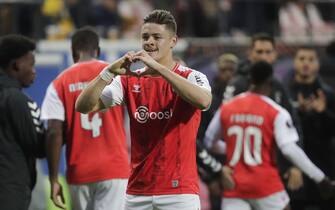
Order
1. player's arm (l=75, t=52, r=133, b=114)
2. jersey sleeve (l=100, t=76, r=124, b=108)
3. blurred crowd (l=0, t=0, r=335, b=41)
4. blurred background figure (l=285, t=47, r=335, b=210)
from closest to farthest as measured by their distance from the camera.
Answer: player's arm (l=75, t=52, r=133, b=114)
jersey sleeve (l=100, t=76, r=124, b=108)
blurred background figure (l=285, t=47, r=335, b=210)
blurred crowd (l=0, t=0, r=335, b=41)

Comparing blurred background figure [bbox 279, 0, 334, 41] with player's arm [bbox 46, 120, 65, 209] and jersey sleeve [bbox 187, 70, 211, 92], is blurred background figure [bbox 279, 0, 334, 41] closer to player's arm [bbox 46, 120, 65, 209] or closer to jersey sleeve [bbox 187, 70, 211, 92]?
player's arm [bbox 46, 120, 65, 209]

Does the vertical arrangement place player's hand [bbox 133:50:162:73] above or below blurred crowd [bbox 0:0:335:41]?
above

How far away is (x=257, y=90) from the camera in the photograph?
9914 mm

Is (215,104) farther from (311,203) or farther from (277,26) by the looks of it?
(277,26)

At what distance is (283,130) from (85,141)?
1992 mm

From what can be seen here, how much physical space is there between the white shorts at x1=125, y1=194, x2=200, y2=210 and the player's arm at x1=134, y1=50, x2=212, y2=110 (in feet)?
2.18

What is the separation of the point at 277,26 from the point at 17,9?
207 inches

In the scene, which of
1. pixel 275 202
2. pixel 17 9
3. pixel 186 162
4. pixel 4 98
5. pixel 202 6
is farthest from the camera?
pixel 202 6

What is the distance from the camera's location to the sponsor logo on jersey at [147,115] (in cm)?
705

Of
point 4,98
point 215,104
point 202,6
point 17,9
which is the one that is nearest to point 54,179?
point 4,98

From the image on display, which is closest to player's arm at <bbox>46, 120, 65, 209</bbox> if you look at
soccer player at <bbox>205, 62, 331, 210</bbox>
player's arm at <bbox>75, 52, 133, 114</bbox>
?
player's arm at <bbox>75, 52, 133, 114</bbox>

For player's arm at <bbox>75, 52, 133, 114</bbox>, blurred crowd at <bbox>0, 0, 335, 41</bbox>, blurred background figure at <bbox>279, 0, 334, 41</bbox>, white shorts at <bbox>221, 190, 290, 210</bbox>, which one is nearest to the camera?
player's arm at <bbox>75, 52, 133, 114</bbox>

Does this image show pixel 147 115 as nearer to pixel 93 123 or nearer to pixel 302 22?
pixel 93 123

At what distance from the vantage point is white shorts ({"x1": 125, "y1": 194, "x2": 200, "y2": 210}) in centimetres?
705
